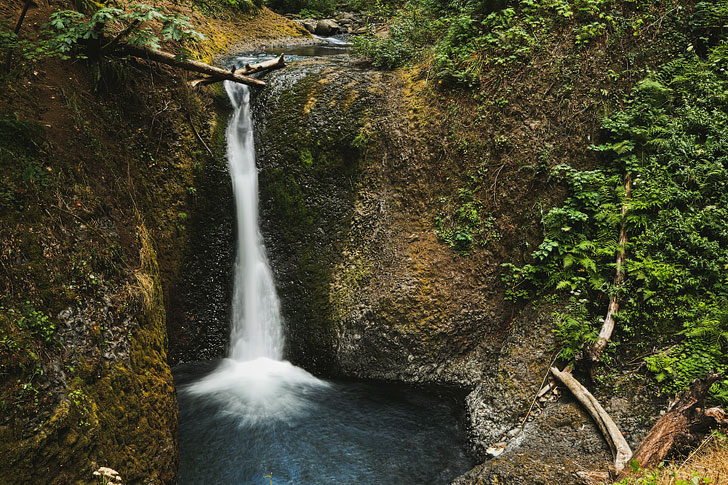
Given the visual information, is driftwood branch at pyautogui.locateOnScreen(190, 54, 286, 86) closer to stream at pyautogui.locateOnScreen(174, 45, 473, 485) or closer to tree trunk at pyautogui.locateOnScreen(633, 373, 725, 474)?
stream at pyautogui.locateOnScreen(174, 45, 473, 485)

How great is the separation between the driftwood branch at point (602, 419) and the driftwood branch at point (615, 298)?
1.43 ft

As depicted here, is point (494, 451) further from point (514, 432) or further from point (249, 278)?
point (249, 278)

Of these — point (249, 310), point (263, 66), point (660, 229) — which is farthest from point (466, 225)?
point (263, 66)

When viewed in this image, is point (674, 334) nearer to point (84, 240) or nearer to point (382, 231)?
point (382, 231)

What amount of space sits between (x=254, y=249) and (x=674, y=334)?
6.72m

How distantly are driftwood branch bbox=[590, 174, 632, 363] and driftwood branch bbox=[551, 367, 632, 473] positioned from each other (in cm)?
43

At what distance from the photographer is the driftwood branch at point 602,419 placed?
427 cm

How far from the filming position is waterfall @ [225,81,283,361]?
7.48 metres

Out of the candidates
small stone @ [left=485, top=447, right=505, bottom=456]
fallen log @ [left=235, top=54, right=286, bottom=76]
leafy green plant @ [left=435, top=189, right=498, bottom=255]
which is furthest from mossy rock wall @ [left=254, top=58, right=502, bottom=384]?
small stone @ [left=485, top=447, right=505, bottom=456]

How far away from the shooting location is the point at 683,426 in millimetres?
4004

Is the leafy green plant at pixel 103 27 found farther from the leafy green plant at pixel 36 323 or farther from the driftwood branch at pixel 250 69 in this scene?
the leafy green plant at pixel 36 323

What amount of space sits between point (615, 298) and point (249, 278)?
241 inches

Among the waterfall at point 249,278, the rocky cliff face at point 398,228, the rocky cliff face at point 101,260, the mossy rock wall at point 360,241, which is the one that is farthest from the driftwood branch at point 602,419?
the rocky cliff face at point 101,260

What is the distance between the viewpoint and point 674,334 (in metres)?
5.05
